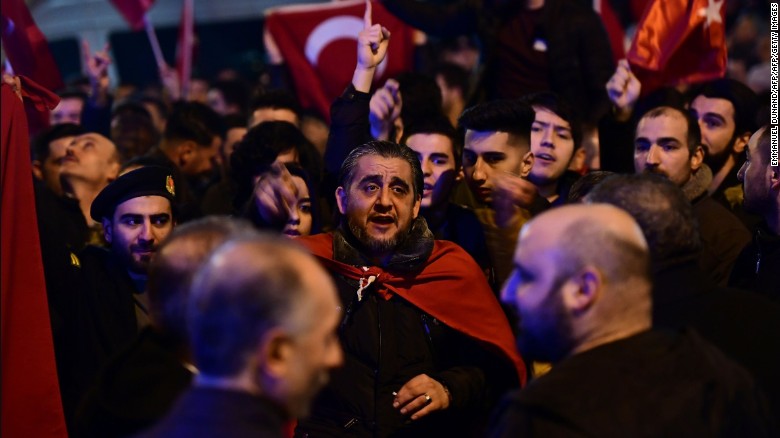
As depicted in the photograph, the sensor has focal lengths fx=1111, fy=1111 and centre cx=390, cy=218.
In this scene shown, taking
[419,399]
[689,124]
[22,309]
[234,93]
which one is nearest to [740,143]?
[689,124]

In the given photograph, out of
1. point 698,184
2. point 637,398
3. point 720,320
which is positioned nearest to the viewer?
point 637,398

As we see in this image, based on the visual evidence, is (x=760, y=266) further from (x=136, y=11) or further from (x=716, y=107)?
(x=136, y=11)

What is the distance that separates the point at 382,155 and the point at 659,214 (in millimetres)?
1606

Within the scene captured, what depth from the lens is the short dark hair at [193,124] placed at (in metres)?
7.86

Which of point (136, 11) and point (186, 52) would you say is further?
point (186, 52)

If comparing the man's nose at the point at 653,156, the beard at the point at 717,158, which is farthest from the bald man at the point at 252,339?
the beard at the point at 717,158

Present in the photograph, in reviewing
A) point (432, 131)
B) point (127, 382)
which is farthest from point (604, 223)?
point (432, 131)

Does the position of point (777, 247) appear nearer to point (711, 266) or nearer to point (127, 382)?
→ point (711, 266)

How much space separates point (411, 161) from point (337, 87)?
355 cm

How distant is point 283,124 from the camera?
21.0 feet

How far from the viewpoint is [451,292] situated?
4.96 metres

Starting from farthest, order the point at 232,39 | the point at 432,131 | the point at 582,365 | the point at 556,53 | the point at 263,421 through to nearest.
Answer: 1. the point at 232,39
2. the point at 556,53
3. the point at 432,131
4. the point at 582,365
5. the point at 263,421

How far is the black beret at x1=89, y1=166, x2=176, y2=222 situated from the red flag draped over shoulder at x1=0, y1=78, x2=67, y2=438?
768 millimetres

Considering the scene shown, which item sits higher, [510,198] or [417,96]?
[417,96]
